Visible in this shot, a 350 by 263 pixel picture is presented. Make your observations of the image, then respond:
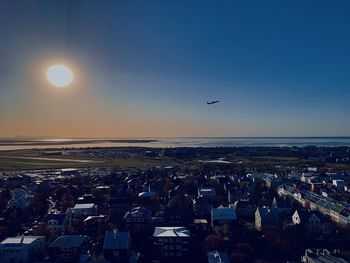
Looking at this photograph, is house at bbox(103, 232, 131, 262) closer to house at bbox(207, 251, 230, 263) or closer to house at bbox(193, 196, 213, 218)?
house at bbox(207, 251, 230, 263)

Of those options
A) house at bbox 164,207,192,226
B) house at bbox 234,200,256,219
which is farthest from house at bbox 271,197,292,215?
house at bbox 164,207,192,226

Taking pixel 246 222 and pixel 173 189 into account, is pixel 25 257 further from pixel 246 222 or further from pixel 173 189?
pixel 173 189

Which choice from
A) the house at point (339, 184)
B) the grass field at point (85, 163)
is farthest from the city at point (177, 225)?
the grass field at point (85, 163)

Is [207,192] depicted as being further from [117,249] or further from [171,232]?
[117,249]

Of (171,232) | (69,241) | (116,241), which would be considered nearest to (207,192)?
(171,232)

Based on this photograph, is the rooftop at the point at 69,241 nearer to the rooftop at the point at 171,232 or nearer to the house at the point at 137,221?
the rooftop at the point at 171,232

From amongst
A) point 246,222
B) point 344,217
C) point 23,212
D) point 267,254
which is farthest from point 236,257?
point 23,212
